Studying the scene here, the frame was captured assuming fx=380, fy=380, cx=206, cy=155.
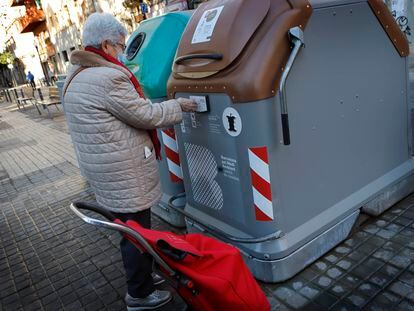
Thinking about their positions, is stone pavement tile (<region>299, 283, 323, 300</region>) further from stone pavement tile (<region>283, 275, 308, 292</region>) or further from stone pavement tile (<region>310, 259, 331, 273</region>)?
stone pavement tile (<region>310, 259, 331, 273</region>)

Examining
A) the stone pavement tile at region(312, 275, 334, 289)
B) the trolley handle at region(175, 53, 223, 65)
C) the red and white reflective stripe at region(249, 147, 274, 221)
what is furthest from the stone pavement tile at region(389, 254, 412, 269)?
the trolley handle at region(175, 53, 223, 65)

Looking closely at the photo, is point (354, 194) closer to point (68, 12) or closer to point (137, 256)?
point (137, 256)

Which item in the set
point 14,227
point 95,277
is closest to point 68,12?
point 14,227

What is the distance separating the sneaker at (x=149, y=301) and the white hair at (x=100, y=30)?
1654mm

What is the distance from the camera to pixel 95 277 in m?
3.12

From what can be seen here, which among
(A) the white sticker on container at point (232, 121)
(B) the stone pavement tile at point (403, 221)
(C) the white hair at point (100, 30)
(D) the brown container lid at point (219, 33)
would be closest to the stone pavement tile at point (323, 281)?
(B) the stone pavement tile at point (403, 221)

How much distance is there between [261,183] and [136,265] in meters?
0.96

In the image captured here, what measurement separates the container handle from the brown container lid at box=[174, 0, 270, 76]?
0.22m

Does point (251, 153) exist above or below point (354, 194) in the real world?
above

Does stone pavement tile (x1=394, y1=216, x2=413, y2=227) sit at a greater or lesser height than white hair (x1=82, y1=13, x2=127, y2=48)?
lesser

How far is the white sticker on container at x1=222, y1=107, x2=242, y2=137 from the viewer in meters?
2.36

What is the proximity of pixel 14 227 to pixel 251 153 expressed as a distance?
3367mm

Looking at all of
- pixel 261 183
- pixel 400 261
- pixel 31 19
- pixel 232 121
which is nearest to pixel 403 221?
pixel 400 261

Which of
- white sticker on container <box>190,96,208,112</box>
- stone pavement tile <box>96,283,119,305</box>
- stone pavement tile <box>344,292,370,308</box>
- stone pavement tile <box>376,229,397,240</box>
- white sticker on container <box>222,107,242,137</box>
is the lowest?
stone pavement tile <box>96,283,119,305</box>
